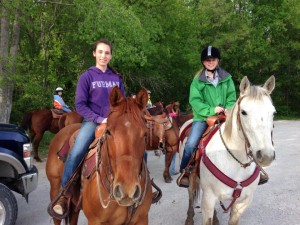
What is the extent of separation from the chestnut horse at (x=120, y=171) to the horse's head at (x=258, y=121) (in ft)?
3.47

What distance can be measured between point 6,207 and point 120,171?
8.89ft

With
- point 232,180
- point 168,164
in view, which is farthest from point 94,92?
point 168,164

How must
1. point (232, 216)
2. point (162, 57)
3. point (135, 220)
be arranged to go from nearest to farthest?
point (135, 220) → point (232, 216) → point (162, 57)

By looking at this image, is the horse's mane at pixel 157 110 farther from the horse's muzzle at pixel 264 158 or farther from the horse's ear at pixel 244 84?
the horse's muzzle at pixel 264 158

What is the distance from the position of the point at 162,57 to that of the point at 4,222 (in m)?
19.1

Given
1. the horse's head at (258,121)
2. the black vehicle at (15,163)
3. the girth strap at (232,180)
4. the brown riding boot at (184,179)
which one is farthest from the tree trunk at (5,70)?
the horse's head at (258,121)

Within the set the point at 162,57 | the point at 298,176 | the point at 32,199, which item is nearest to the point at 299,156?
the point at 298,176

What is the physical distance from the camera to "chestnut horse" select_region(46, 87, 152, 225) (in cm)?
225

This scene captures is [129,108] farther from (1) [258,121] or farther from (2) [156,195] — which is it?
(2) [156,195]

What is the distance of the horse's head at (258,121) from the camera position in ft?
9.16

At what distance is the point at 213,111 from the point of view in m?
4.09

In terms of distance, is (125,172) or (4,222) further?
(4,222)

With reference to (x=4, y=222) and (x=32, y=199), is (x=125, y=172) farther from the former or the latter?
(x=32, y=199)

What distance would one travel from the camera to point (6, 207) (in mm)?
4184
